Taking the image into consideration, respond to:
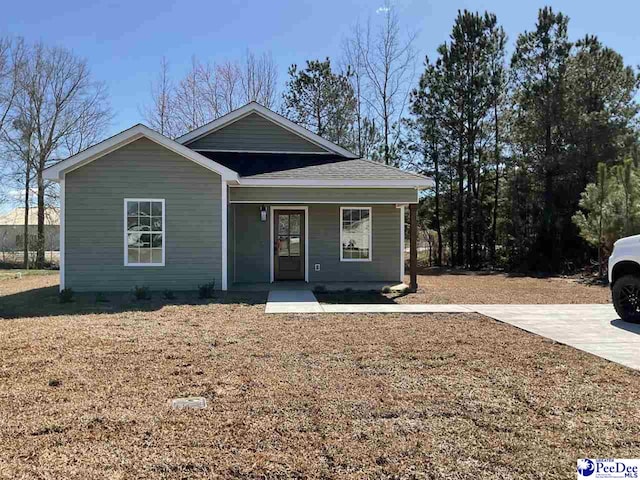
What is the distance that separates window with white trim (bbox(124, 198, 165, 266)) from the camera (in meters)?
10.9

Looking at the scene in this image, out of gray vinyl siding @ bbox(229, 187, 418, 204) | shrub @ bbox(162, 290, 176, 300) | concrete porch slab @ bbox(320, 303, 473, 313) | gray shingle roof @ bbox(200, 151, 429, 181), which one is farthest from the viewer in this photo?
gray shingle roof @ bbox(200, 151, 429, 181)

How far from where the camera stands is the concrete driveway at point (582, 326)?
5.87m

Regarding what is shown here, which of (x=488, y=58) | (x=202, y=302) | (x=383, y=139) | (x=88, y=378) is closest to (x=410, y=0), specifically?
(x=488, y=58)

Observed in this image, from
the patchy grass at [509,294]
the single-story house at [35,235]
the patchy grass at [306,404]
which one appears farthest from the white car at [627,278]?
the single-story house at [35,235]

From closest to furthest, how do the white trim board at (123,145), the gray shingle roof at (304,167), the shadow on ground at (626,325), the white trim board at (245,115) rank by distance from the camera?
the shadow on ground at (626,325) → the white trim board at (123,145) → the gray shingle roof at (304,167) → the white trim board at (245,115)

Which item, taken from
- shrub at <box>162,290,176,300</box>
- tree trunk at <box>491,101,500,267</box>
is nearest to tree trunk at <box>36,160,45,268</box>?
shrub at <box>162,290,176,300</box>

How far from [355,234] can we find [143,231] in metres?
5.72

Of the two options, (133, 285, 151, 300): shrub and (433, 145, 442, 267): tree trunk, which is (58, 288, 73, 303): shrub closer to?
(133, 285, 151, 300): shrub

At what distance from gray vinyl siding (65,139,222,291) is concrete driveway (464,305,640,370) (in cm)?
635

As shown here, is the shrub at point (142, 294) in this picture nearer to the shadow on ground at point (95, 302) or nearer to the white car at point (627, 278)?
the shadow on ground at point (95, 302)

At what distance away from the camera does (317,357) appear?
5469 mm

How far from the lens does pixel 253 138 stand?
14.1 meters

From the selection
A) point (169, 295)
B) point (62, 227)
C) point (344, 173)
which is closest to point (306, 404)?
point (169, 295)

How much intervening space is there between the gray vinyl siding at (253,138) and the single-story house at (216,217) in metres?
0.71
